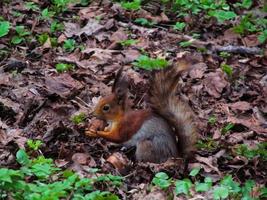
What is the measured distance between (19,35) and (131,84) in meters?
1.55

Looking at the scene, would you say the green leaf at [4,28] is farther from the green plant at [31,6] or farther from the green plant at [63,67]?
the green plant at [31,6]

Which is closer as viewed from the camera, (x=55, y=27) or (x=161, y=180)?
(x=161, y=180)

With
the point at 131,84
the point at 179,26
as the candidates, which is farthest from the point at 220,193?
the point at 179,26

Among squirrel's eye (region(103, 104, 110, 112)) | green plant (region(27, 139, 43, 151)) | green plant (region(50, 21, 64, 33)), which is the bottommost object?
green plant (region(50, 21, 64, 33))

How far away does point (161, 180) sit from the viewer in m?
4.58

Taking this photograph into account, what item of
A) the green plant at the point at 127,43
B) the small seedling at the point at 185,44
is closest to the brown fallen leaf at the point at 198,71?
the small seedling at the point at 185,44

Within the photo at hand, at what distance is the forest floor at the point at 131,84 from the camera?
507cm

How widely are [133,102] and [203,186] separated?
1890 millimetres

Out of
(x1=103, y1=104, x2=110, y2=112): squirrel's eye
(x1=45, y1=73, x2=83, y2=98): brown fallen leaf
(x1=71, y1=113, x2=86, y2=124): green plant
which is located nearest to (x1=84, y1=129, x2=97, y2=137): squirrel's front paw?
(x1=103, y1=104, x2=110, y2=112): squirrel's eye

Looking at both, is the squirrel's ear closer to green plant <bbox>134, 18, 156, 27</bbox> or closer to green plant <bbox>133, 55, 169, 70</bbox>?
green plant <bbox>133, 55, 169, 70</bbox>

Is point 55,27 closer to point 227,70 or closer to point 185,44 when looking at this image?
point 185,44

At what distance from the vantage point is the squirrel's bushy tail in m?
5.12

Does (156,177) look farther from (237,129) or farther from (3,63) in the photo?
(3,63)

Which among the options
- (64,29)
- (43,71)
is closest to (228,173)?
(43,71)
